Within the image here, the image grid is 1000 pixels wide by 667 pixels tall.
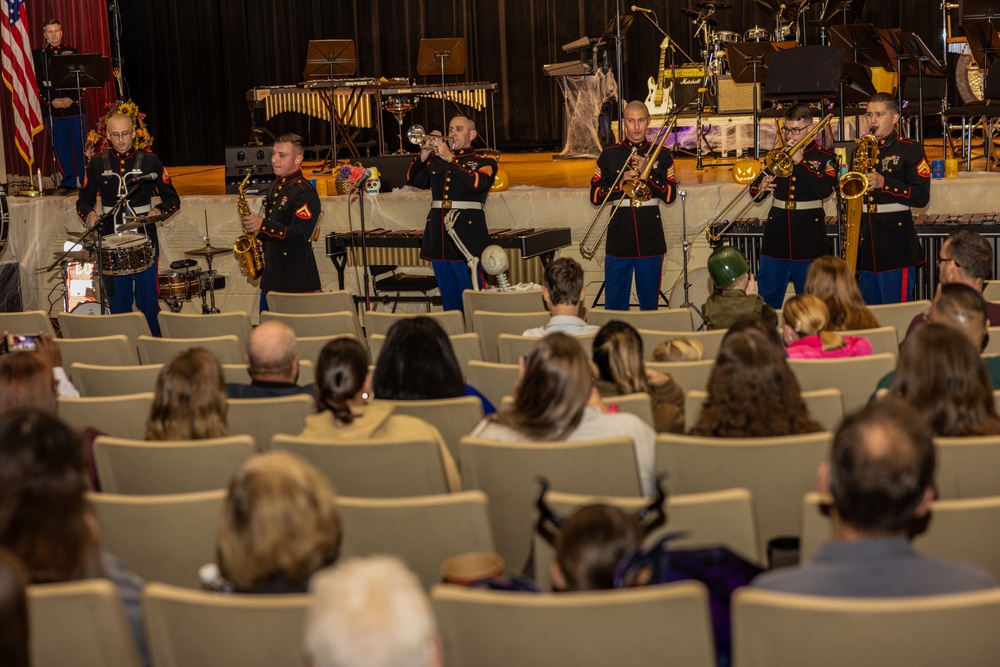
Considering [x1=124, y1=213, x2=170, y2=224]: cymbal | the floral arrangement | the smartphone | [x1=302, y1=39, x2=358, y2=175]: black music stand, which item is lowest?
the smartphone

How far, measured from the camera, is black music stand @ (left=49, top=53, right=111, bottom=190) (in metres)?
10.5

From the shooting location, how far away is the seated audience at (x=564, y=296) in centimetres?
480

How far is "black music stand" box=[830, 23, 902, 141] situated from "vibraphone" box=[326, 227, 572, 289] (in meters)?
2.47

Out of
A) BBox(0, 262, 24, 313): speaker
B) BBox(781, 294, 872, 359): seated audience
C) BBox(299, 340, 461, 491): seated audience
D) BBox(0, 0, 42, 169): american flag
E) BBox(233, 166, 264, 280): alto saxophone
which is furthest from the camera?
BBox(0, 0, 42, 169): american flag

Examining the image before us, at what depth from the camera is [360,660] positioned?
5.22 ft

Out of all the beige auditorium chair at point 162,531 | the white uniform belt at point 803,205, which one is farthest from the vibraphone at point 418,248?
the beige auditorium chair at point 162,531

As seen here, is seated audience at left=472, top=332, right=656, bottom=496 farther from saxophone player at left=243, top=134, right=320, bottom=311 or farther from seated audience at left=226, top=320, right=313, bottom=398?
saxophone player at left=243, top=134, right=320, bottom=311

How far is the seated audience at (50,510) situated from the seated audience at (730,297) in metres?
3.17

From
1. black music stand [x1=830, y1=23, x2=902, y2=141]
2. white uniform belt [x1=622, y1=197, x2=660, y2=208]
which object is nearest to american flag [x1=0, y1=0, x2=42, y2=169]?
white uniform belt [x1=622, y1=197, x2=660, y2=208]

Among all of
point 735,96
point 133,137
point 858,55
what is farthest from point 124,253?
point 735,96

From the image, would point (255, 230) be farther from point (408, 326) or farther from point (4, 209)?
point (408, 326)

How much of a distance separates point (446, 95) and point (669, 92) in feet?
8.25

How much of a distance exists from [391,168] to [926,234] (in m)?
4.67

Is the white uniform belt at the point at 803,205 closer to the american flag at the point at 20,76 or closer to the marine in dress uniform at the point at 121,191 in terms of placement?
the marine in dress uniform at the point at 121,191
